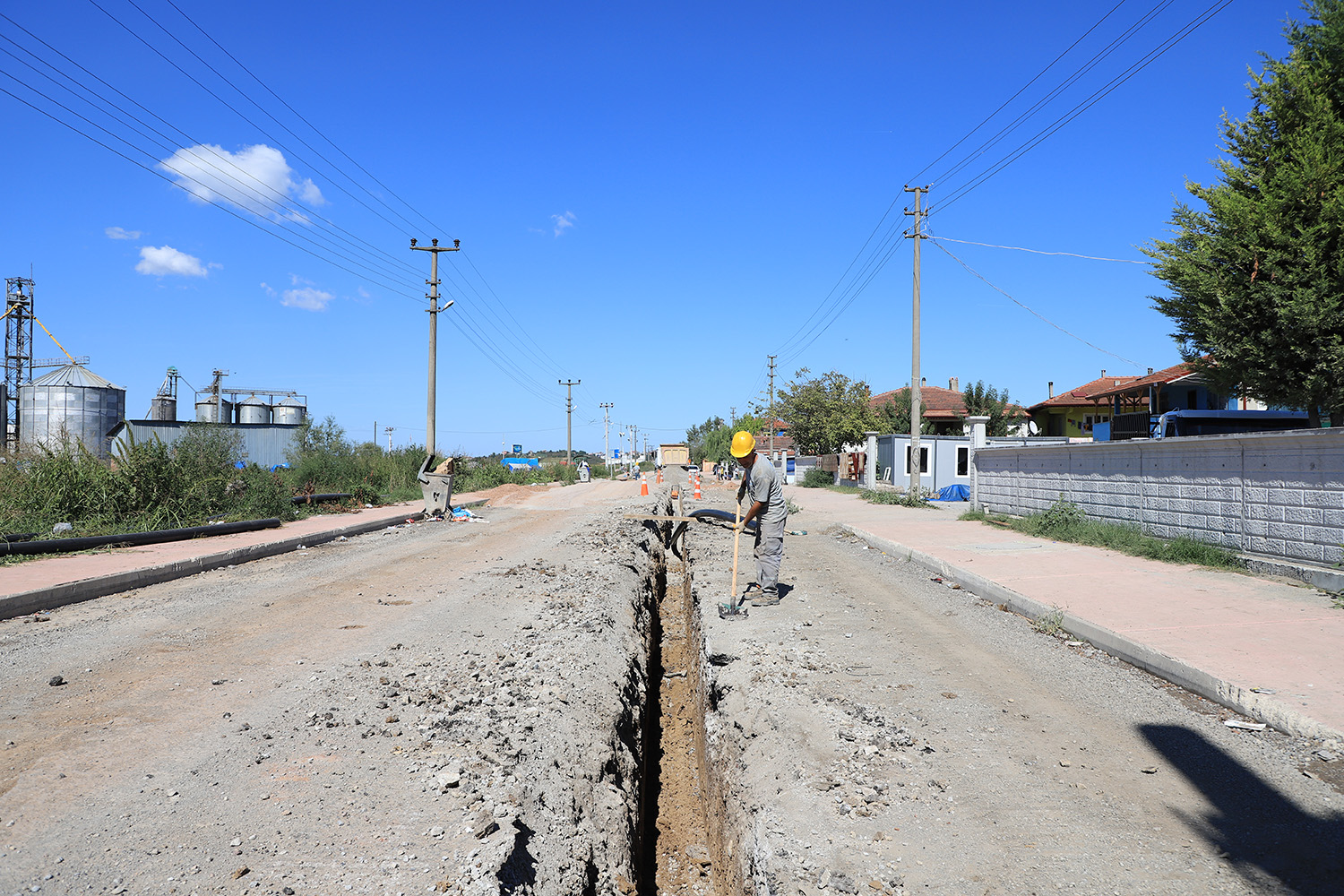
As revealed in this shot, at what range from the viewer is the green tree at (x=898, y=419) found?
126 ft

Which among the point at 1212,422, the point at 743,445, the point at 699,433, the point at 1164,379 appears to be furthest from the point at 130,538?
the point at 699,433

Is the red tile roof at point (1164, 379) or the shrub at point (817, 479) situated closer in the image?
the red tile roof at point (1164, 379)

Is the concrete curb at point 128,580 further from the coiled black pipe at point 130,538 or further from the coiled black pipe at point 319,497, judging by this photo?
the coiled black pipe at point 319,497

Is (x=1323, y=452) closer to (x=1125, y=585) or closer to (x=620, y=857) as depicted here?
(x=1125, y=585)

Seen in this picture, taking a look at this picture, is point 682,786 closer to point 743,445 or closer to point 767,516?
point 767,516

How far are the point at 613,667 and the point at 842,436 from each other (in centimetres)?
3571

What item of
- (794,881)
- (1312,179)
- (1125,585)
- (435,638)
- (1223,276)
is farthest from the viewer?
(1223,276)

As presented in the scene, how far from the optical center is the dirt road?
9.29 feet

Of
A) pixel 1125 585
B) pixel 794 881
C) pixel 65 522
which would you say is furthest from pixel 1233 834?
pixel 65 522

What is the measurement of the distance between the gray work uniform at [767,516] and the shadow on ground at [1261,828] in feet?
14.1

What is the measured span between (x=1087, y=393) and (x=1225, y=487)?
29.2 metres

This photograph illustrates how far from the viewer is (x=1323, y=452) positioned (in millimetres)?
8414

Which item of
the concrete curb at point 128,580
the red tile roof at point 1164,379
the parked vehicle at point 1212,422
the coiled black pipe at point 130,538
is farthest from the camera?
the red tile roof at point 1164,379

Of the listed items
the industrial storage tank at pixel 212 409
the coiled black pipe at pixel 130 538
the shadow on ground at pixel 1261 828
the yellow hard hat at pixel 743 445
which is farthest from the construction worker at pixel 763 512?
the industrial storage tank at pixel 212 409
